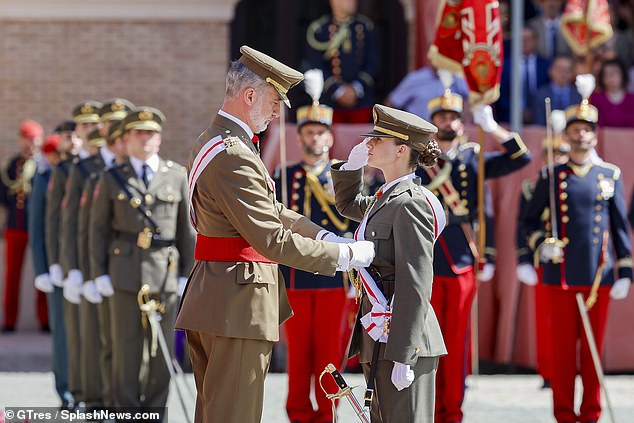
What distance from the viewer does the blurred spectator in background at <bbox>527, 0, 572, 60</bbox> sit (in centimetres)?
1102

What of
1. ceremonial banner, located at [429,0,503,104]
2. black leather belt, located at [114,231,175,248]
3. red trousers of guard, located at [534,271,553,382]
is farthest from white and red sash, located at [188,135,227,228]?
red trousers of guard, located at [534,271,553,382]

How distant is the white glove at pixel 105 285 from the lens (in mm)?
6871

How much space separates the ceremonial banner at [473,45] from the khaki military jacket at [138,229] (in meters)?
1.70

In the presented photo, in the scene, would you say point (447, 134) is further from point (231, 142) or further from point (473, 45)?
point (231, 142)

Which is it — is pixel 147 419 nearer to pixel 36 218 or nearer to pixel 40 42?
pixel 36 218

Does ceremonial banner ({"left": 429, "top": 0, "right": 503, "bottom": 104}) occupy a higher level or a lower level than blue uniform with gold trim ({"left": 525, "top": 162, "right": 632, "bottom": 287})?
higher

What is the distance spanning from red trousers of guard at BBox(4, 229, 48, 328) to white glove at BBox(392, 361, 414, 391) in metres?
7.43

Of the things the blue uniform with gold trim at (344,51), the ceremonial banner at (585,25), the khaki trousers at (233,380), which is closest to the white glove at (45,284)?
the blue uniform with gold trim at (344,51)

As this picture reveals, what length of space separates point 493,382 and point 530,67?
124 inches

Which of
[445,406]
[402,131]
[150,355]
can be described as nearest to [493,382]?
[445,406]

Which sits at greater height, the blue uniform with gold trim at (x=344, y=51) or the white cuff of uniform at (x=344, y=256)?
the blue uniform with gold trim at (x=344, y=51)

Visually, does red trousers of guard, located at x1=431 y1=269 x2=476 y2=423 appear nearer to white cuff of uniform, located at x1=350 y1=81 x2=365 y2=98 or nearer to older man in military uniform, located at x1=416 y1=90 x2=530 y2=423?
older man in military uniform, located at x1=416 y1=90 x2=530 y2=423

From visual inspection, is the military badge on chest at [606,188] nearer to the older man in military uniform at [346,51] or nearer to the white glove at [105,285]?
the white glove at [105,285]

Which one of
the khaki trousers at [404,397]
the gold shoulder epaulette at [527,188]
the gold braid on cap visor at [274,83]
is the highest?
the gold braid on cap visor at [274,83]
